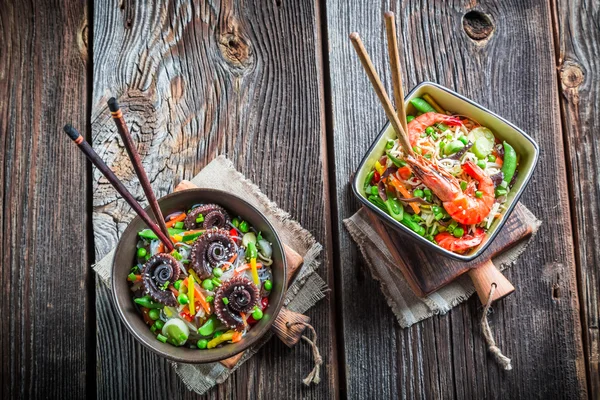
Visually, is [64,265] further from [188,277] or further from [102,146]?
[188,277]

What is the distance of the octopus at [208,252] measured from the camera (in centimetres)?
192

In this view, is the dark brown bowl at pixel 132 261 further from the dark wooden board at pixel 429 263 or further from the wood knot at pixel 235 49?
the wood knot at pixel 235 49

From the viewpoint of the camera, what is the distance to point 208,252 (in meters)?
1.92

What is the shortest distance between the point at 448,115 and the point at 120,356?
5.56 ft

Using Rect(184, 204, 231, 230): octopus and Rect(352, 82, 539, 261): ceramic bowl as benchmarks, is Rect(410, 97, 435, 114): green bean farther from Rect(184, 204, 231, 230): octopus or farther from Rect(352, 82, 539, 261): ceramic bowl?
Rect(184, 204, 231, 230): octopus

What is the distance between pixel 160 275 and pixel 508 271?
4.80ft

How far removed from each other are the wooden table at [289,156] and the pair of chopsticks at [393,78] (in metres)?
0.51

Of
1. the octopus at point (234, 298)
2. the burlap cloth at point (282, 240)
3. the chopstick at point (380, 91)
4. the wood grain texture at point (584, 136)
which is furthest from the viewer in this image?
the wood grain texture at point (584, 136)

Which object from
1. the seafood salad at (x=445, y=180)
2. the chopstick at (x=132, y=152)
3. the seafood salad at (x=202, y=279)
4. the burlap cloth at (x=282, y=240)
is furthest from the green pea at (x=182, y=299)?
the seafood salad at (x=445, y=180)

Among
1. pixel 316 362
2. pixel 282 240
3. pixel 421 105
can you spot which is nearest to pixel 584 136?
pixel 421 105

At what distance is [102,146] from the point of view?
7.68 ft

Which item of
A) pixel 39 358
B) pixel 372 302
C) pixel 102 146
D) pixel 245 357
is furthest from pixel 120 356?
pixel 372 302

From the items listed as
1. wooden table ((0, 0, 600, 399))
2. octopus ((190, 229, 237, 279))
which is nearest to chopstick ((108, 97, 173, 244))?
octopus ((190, 229, 237, 279))

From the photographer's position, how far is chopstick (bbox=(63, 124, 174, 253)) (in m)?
1.36
